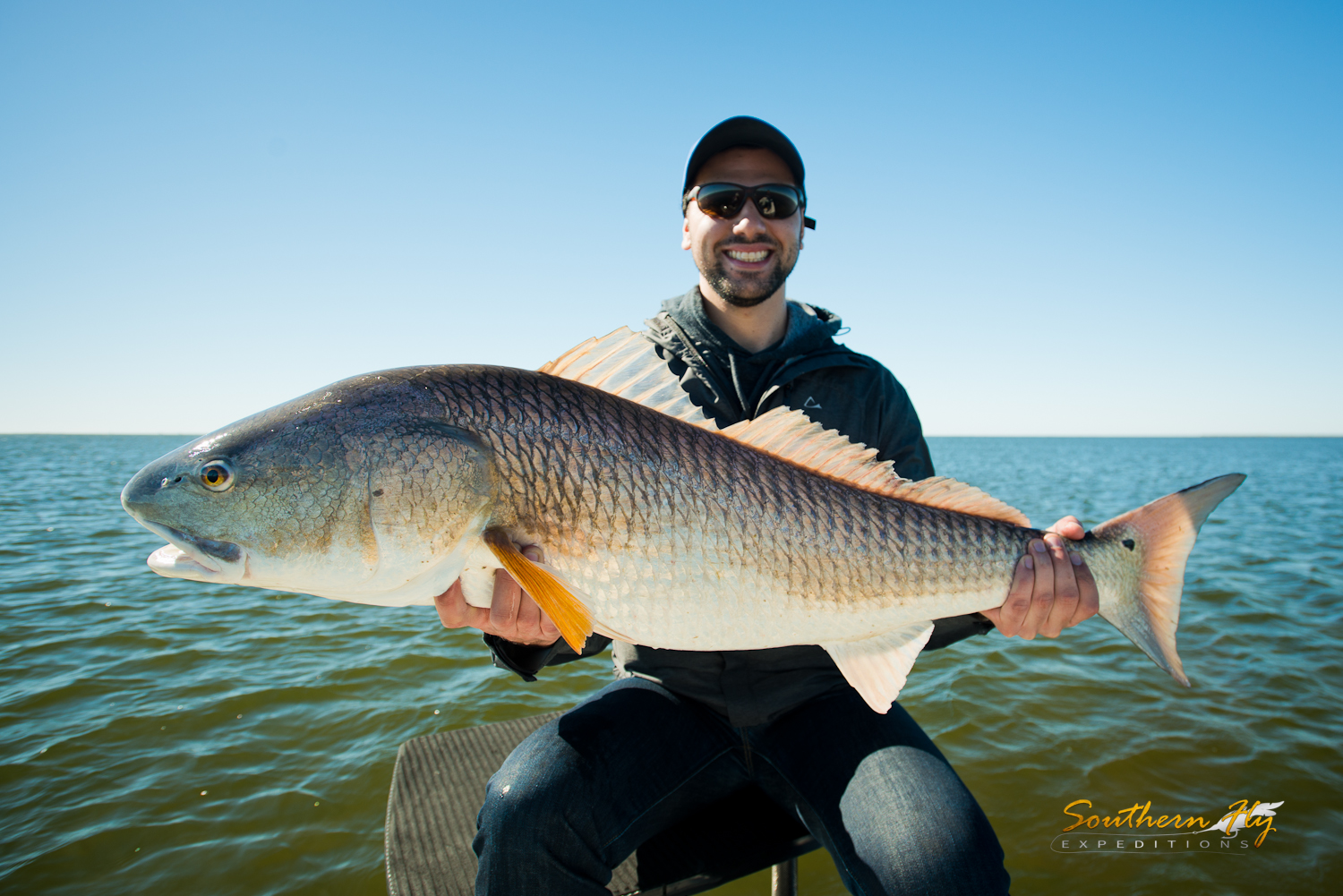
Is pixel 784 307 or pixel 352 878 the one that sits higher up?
pixel 784 307

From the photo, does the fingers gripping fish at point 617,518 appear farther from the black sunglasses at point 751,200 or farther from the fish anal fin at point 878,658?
the black sunglasses at point 751,200

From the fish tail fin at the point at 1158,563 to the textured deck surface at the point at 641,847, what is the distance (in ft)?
5.08

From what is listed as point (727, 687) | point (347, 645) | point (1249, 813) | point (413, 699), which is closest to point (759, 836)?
point (727, 687)

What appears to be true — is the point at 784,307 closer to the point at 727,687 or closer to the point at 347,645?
the point at 727,687

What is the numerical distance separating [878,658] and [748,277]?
2.13 m

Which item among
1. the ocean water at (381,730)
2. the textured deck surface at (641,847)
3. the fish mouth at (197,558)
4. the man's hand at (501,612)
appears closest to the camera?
the fish mouth at (197,558)

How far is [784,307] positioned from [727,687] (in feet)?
7.30

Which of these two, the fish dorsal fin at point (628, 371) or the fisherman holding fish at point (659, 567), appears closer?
the fisherman holding fish at point (659, 567)

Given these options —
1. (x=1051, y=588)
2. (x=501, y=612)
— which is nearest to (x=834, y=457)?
(x=1051, y=588)

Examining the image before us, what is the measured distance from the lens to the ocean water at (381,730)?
12.9ft

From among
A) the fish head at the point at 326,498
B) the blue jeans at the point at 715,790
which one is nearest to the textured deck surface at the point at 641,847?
the blue jeans at the point at 715,790

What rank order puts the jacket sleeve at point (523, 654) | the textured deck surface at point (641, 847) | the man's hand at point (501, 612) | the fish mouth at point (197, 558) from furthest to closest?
the jacket sleeve at point (523, 654) → the textured deck surface at point (641, 847) → the man's hand at point (501, 612) → the fish mouth at point (197, 558)

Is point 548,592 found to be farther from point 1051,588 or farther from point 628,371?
point 1051,588

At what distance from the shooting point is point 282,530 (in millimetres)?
1818
